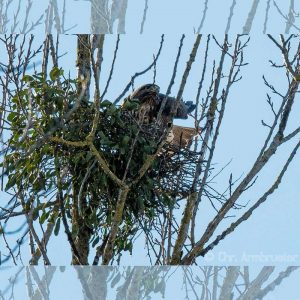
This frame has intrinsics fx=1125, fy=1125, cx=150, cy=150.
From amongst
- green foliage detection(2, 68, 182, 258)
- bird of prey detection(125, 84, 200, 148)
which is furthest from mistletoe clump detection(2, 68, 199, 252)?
bird of prey detection(125, 84, 200, 148)

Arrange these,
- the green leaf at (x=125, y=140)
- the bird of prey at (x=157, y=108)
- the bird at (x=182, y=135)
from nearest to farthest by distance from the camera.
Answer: the green leaf at (x=125, y=140)
the bird at (x=182, y=135)
the bird of prey at (x=157, y=108)

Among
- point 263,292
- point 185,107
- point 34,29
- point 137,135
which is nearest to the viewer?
point 263,292

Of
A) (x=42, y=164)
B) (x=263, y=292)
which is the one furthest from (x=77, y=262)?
(x=263, y=292)

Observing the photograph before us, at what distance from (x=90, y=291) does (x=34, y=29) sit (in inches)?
41.9

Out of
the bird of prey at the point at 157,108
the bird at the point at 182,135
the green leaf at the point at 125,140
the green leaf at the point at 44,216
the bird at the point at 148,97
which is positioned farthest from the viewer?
the bird at the point at 148,97

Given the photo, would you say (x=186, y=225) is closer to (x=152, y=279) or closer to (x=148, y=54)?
(x=152, y=279)

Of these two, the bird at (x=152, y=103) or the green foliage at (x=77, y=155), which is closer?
the green foliage at (x=77, y=155)

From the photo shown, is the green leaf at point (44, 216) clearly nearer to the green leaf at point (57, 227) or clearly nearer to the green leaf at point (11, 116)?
the green leaf at point (57, 227)

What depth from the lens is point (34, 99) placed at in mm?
3287

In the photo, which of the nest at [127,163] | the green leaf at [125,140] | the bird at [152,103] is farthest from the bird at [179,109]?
the green leaf at [125,140]

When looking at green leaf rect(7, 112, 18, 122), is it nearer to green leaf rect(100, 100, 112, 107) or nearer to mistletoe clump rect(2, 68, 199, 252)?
mistletoe clump rect(2, 68, 199, 252)

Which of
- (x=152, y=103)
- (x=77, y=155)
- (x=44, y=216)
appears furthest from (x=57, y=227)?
(x=152, y=103)

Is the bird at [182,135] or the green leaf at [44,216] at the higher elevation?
the bird at [182,135]

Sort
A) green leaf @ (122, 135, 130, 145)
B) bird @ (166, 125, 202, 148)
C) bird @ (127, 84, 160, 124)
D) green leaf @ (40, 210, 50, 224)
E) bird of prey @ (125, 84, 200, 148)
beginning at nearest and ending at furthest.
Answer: green leaf @ (122, 135, 130, 145), green leaf @ (40, 210, 50, 224), bird @ (166, 125, 202, 148), bird of prey @ (125, 84, 200, 148), bird @ (127, 84, 160, 124)
